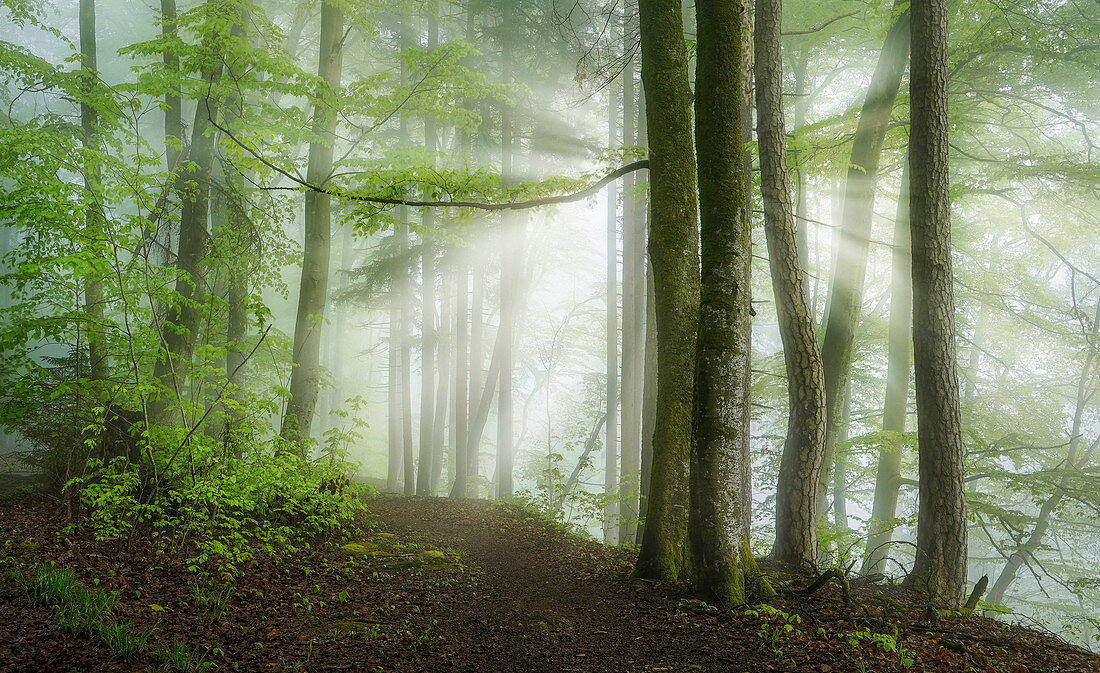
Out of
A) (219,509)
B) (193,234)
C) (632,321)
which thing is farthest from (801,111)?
(219,509)

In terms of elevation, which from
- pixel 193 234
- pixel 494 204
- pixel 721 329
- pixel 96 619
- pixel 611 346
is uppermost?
pixel 193 234

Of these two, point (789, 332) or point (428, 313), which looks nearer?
point (789, 332)

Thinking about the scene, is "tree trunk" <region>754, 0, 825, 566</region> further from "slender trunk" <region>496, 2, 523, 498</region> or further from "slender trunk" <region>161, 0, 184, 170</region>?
"slender trunk" <region>161, 0, 184, 170</region>

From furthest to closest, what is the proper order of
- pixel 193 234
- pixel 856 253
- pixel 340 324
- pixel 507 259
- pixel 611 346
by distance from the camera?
pixel 340 324 → pixel 611 346 → pixel 507 259 → pixel 193 234 → pixel 856 253

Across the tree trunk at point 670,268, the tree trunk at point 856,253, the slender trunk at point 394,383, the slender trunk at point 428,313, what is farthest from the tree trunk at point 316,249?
the tree trunk at point 856,253

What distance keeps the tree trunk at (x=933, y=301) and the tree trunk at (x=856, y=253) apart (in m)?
1.39

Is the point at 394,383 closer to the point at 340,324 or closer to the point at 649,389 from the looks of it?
the point at 649,389

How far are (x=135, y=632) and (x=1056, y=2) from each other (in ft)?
45.2

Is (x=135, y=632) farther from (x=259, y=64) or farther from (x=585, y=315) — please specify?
(x=585, y=315)

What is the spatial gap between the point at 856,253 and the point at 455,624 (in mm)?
6954

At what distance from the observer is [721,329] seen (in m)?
4.67

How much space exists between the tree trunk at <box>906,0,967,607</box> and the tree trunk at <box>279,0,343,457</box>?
26.0 ft

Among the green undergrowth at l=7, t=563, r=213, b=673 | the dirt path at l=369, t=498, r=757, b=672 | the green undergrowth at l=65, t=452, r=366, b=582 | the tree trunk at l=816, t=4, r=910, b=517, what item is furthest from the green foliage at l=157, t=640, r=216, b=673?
the tree trunk at l=816, t=4, r=910, b=517

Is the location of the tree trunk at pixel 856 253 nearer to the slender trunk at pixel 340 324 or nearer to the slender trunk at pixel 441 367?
the slender trunk at pixel 441 367
